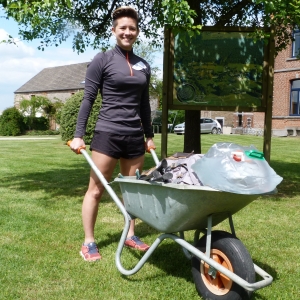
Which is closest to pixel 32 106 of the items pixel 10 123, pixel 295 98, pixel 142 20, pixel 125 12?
pixel 10 123

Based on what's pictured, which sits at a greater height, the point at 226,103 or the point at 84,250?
the point at 226,103

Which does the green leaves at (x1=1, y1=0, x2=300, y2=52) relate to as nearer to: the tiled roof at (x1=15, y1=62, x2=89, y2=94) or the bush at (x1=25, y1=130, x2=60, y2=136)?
the bush at (x1=25, y1=130, x2=60, y2=136)

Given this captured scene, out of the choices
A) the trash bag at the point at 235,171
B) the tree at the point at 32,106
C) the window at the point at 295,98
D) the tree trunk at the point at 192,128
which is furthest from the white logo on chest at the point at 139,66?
the tree at the point at 32,106

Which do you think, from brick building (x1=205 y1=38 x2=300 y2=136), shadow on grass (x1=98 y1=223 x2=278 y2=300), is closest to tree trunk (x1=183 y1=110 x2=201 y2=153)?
shadow on grass (x1=98 y1=223 x2=278 y2=300)

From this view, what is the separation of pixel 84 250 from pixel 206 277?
113 cm

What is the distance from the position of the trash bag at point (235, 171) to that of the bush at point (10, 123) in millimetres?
29931

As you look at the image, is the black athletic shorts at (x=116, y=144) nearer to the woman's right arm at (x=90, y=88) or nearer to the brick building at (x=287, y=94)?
the woman's right arm at (x=90, y=88)

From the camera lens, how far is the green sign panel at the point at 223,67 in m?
6.40

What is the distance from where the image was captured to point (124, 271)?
9.91ft

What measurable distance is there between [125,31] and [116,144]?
831mm

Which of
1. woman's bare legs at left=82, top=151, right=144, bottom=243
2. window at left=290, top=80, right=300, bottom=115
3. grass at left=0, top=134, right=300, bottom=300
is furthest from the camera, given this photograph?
window at left=290, top=80, right=300, bottom=115

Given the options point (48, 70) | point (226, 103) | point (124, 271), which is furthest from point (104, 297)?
point (48, 70)

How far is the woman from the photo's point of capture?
10.8 ft

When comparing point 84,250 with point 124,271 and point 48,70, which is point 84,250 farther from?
point 48,70
